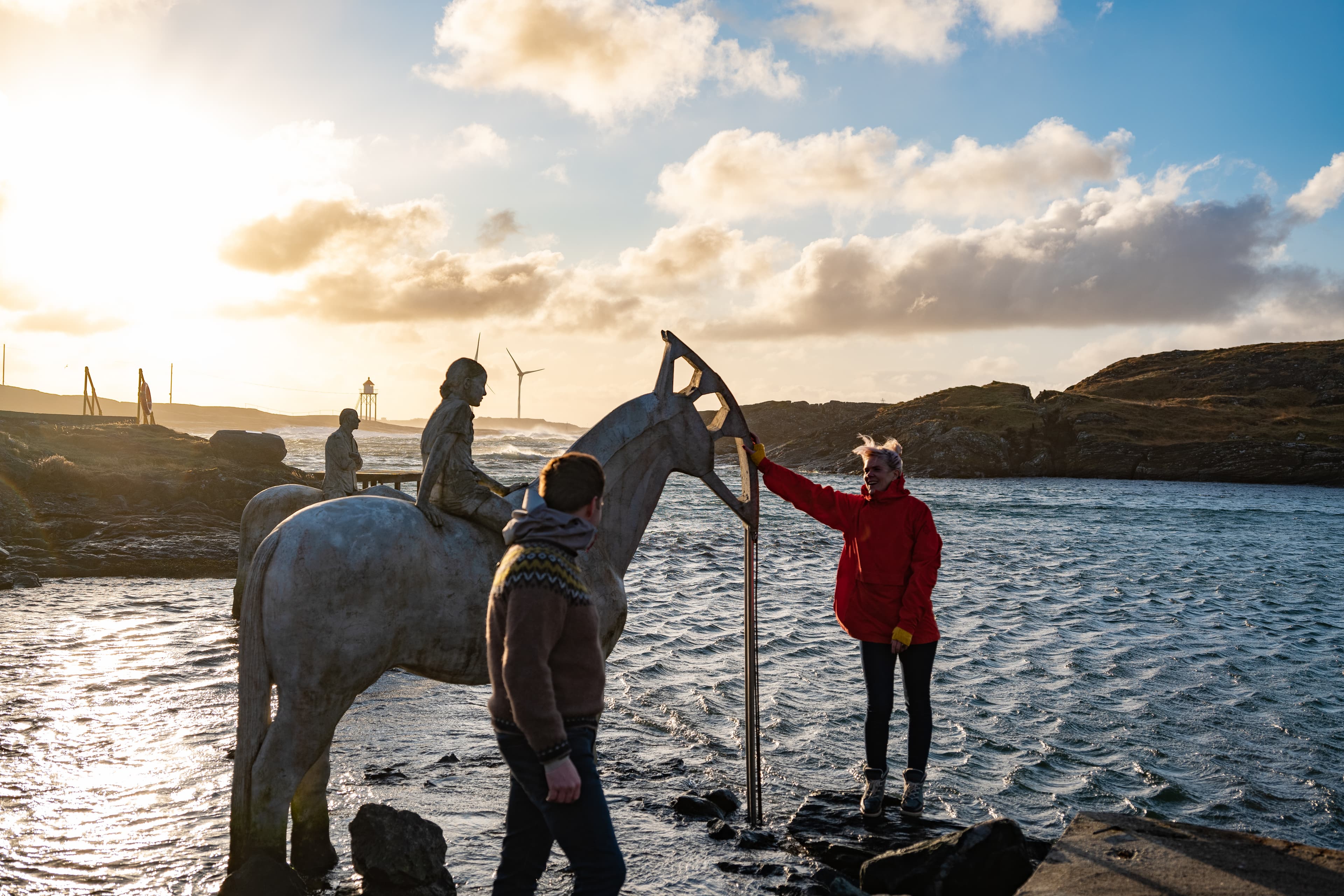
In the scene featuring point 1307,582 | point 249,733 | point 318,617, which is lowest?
point 1307,582

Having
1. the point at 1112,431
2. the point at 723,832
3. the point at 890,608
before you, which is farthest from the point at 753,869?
the point at 1112,431

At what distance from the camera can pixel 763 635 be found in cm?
1401

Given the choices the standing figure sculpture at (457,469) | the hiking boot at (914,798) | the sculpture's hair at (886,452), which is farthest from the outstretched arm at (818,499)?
the standing figure sculpture at (457,469)

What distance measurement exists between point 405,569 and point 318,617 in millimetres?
509

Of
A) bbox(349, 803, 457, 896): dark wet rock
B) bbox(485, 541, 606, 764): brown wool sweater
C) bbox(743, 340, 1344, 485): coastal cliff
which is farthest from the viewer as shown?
bbox(743, 340, 1344, 485): coastal cliff

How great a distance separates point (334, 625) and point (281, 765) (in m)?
0.77

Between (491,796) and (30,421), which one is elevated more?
(30,421)

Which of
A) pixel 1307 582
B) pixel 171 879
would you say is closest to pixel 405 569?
pixel 171 879

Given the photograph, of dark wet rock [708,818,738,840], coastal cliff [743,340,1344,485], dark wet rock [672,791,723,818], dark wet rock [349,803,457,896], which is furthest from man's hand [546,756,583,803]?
coastal cliff [743,340,1344,485]

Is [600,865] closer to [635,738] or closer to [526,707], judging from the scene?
[526,707]

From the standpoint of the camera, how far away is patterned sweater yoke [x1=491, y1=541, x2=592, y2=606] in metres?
2.90

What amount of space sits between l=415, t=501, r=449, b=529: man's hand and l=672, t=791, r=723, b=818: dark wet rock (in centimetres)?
327

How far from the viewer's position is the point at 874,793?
6.60 m

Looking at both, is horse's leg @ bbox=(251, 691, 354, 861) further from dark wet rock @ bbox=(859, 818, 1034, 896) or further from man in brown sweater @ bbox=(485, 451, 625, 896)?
dark wet rock @ bbox=(859, 818, 1034, 896)
